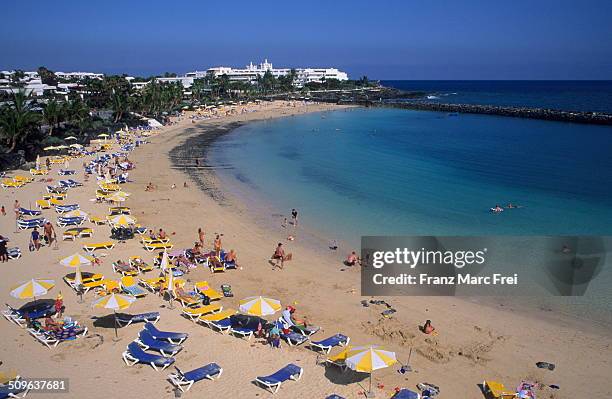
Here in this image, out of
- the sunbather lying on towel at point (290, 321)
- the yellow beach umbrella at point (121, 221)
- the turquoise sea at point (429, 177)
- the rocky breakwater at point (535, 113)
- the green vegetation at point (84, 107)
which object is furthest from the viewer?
the rocky breakwater at point (535, 113)

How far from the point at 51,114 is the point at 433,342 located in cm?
3930

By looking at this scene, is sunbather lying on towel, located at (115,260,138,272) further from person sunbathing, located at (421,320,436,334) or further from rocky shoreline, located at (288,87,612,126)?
rocky shoreline, located at (288,87,612,126)

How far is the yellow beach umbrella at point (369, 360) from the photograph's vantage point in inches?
348

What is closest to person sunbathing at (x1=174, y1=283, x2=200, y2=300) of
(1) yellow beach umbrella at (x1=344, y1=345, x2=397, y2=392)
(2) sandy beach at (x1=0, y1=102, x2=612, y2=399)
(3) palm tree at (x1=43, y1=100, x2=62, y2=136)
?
(2) sandy beach at (x1=0, y1=102, x2=612, y2=399)

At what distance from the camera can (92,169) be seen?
30.4 metres

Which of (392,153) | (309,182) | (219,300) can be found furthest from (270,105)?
(219,300)

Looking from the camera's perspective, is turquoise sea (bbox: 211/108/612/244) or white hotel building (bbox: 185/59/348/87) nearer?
turquoise sea (bbox: 211/108/612/244)

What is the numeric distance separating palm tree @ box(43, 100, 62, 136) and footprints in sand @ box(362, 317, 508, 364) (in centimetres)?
3759

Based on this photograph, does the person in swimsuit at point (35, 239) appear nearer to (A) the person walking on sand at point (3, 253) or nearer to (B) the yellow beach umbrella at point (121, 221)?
(A) the person walking on sand at point (3, 253)

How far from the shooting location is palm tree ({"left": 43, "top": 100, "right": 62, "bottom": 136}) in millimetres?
39594

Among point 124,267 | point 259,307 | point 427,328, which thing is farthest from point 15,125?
point 427,328

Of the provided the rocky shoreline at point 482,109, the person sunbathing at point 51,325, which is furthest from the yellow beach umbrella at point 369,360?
the rocky shoreline at point 482,109

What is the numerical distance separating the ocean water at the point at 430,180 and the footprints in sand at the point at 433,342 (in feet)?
11.1

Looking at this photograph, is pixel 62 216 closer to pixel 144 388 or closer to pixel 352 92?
pixel 144 388
